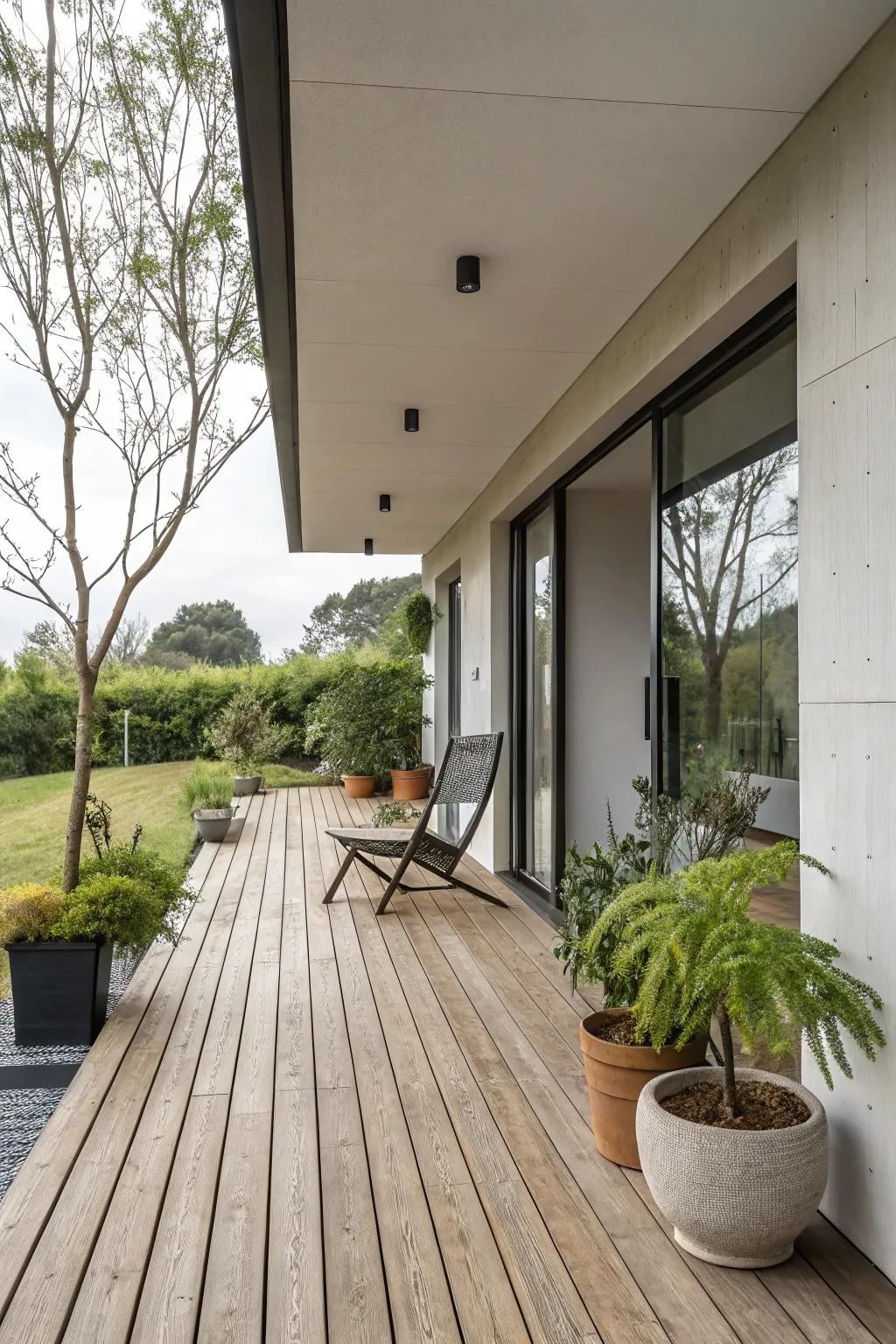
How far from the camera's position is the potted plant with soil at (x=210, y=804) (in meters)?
7.47

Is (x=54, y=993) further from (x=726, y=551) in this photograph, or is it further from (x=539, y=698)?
(x=539, y=698)

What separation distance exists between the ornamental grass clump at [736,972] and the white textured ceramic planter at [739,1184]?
152mm

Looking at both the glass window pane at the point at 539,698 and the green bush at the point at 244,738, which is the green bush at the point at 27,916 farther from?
the green bush at the point at 244,738

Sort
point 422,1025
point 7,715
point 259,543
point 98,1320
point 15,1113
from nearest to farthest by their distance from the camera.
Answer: point 98,1320 < point 15,1113 < point 422,1025 < point 7,715 < point 259,543

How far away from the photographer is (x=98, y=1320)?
1733 mm

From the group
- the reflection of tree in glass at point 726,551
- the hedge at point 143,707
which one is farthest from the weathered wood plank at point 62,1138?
the hedge at point 143,707

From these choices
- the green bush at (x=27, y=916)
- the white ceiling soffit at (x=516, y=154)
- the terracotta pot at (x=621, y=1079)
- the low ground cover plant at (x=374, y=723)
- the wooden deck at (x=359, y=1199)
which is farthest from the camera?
the low ground cover plant at (x=374, y=723)

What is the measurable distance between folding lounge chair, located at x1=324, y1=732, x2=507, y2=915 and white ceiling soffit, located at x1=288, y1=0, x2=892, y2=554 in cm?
199

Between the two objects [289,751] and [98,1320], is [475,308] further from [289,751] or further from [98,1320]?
[289,751]

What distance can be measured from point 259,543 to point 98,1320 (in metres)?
38.7

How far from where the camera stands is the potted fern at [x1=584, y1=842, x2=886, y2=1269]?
6.00ft

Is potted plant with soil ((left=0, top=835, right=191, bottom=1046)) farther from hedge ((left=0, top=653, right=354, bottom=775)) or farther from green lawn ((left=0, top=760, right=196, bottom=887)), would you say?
hedge ((left=0, top=653, right=354, bottom=775))

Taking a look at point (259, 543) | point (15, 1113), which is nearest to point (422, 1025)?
point (15, 1113)

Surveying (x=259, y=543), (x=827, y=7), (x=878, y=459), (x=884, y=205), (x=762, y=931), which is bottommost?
(x=762, y=931)
